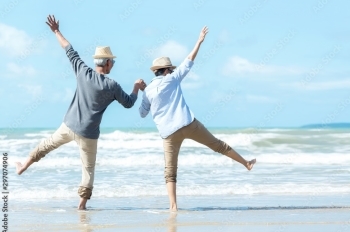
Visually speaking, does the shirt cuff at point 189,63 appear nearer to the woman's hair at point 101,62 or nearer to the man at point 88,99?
the man at point 88,99

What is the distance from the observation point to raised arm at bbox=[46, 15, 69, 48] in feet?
21.9

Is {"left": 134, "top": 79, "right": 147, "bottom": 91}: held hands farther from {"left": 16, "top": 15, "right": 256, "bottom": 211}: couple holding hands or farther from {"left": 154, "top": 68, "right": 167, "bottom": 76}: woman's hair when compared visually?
{"left": 154, "top": 68, "right": 167, "bottom": 76}: woman's hair

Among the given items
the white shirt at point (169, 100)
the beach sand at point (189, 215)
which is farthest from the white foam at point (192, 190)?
the white shirt at point (169, 100)

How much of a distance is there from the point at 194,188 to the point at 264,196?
1.09 m

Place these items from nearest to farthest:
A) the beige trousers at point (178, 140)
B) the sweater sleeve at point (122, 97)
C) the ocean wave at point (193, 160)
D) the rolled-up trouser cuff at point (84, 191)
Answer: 1. the sweater sleeve at point (122, 97)
2. the beige trousers at point (178, 140)
3. the rolled-up trouser cuff at point (84, 191)
4. the ocean wave at point (193, 160)

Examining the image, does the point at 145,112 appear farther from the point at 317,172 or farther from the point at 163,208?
the point at 317,172

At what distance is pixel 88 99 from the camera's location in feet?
21.4

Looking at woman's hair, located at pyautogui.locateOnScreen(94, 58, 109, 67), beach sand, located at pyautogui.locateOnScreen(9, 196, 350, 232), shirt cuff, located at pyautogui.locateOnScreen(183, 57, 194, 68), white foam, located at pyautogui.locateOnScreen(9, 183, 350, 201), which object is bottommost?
beach sand, located at pyautogui.locateOnScreen(9, 196, 350, 232)

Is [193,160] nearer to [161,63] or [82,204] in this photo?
[82,204]

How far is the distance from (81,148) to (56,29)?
1.27 metres

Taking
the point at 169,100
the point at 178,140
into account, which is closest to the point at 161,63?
the point at 169,100

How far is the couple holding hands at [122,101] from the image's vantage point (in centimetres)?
648

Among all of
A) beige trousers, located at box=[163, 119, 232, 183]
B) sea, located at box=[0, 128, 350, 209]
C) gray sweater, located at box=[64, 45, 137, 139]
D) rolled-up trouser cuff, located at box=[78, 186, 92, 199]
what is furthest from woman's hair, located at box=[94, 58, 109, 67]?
sea, located at box=[0, 128, 350, 209]

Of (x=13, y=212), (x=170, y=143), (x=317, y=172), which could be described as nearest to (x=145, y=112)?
(x=170, y=143)
